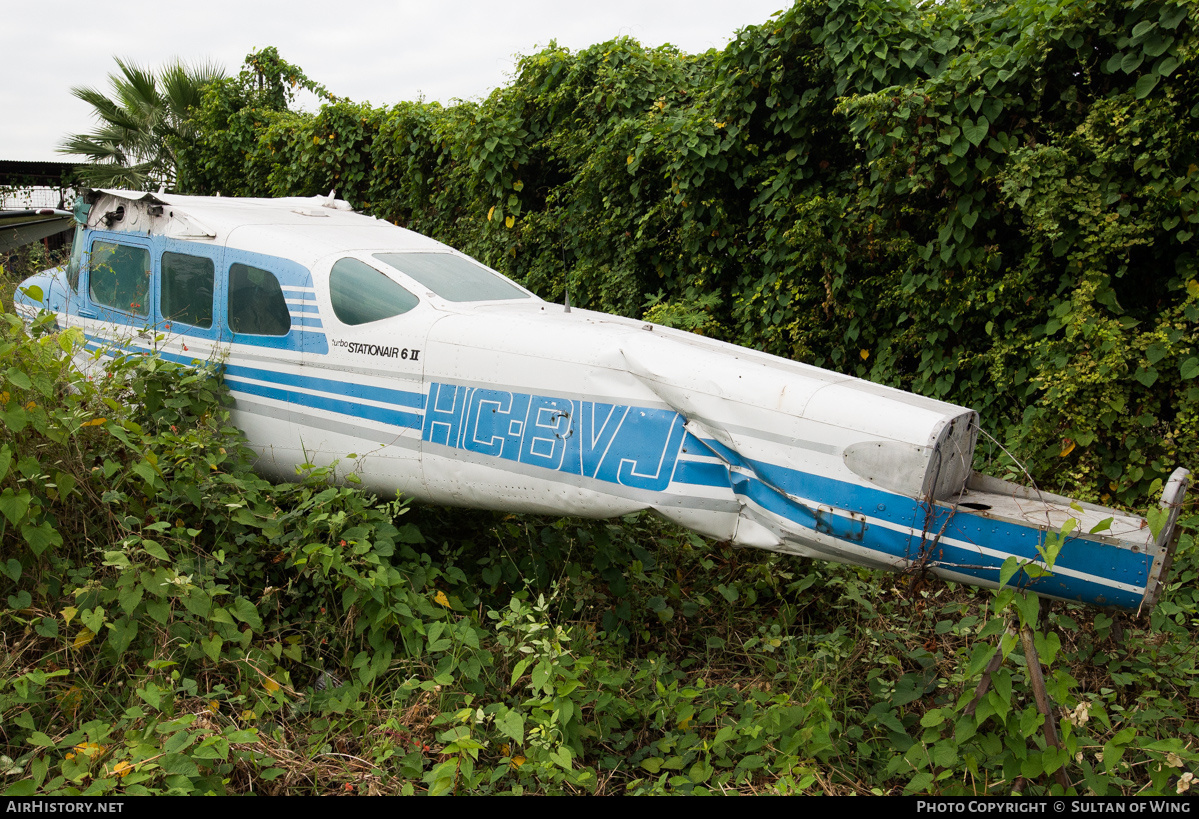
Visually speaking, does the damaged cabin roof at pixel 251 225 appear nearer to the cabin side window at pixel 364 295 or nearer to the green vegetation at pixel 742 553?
the cabin side window at pixel 364 295

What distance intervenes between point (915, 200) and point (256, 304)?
4.76 meters

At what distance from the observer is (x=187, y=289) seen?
530 centimetres

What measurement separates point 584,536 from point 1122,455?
3.55m

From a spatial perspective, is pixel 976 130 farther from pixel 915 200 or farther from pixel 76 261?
pixel 76 261

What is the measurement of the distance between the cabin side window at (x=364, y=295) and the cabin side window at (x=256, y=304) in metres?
0.39

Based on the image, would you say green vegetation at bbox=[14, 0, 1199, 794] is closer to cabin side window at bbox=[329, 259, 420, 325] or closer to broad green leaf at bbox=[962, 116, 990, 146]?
broad green leaf at bbox=[962, 116, 990, 146]

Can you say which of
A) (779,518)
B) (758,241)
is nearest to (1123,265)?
(758,241)

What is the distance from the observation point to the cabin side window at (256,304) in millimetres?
4891

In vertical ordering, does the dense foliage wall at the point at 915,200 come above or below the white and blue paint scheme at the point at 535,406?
above

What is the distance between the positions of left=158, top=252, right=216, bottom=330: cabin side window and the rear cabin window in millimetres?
1228

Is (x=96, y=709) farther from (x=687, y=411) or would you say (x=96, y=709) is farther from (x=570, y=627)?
(x=687, y=411)

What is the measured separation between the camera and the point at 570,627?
4.30m

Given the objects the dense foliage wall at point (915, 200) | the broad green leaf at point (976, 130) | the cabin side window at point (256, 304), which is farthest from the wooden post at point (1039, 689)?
the cabin side window at point (256, 304)

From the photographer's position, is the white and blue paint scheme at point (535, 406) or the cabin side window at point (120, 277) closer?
the white and blue paint scheme at point (535, 406)
